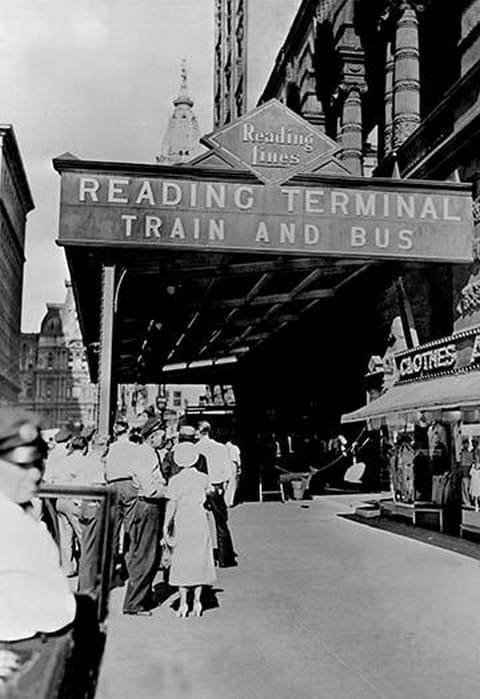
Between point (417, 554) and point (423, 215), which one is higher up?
point (423, 215)

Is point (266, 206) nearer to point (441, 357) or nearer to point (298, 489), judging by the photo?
point (441, 357)

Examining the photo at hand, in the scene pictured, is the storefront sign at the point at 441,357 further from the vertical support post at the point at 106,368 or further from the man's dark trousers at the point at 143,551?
the man's dark trousers at the point at 143,551

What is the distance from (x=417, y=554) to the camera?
39.4 ft

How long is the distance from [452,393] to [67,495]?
9101 mm

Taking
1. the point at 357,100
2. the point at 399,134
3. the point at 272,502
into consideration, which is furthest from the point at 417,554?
the point at 357,100

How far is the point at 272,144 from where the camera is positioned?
1445 cm

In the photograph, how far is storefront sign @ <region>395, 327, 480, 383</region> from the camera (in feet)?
43.1

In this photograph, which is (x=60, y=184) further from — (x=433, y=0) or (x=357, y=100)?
(x=357, y=100)

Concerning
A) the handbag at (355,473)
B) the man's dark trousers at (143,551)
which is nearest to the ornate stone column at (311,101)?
the handbag at (355,473)

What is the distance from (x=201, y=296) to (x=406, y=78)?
655 cm

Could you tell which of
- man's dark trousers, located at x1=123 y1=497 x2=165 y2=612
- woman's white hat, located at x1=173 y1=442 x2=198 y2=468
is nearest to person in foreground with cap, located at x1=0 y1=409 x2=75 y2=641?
woman's white hat, located at x1=173 y1=442 x2=198 y2=468

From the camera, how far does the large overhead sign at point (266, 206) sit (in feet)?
44.9

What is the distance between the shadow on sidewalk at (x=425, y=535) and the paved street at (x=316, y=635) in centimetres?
49

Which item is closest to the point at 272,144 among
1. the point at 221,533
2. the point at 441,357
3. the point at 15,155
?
the point at 15,155
